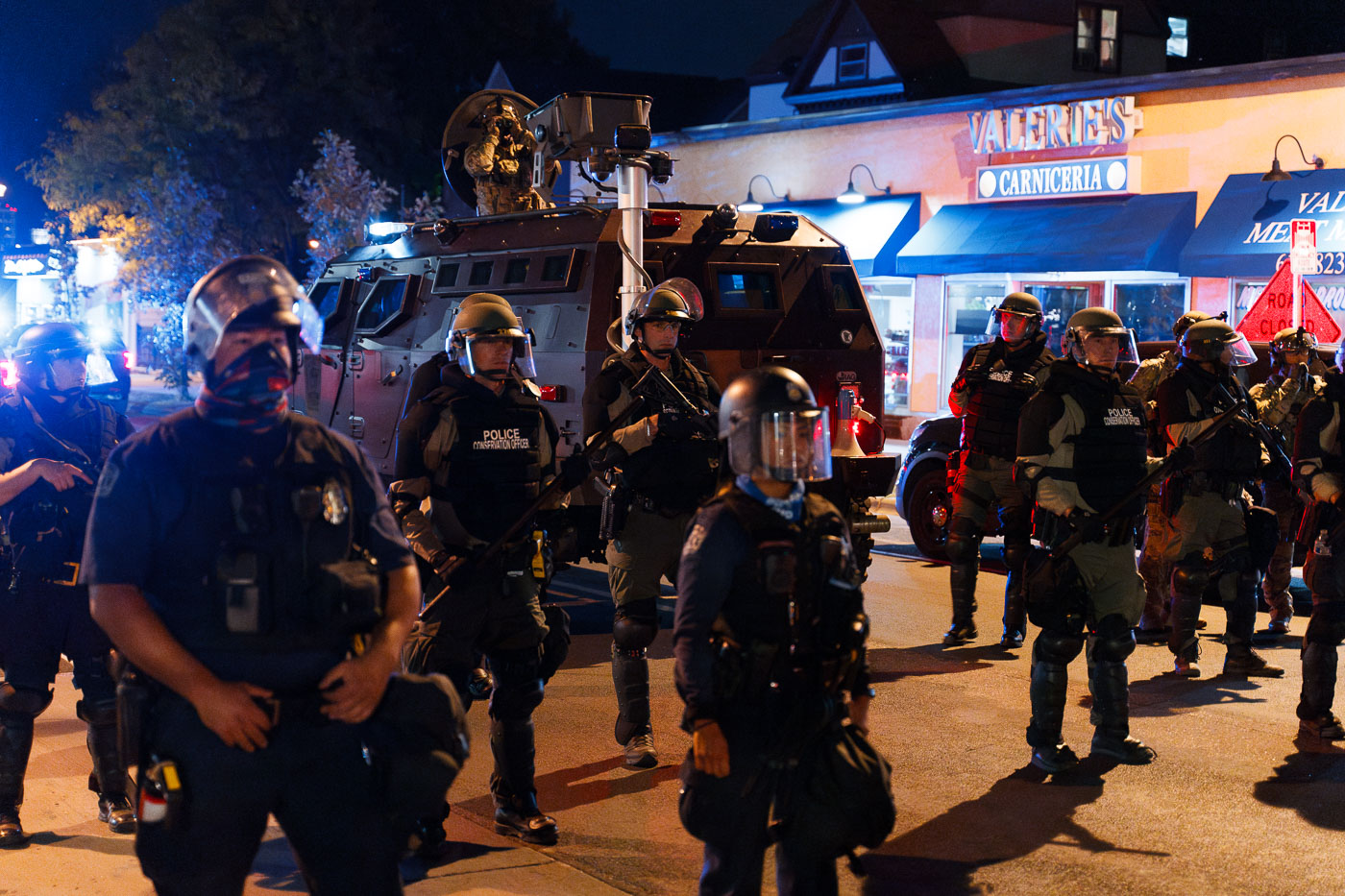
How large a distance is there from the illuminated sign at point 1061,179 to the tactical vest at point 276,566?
18835mm

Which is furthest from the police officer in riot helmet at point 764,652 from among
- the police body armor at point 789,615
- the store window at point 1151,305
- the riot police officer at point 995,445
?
the store window at point 1151,305

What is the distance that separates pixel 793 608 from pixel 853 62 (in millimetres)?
27686

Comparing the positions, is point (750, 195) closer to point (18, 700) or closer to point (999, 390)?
point (999, 390)

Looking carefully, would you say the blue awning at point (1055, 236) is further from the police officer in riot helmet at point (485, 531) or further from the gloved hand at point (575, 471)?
the police officer in riot helmet at point (485, 531)

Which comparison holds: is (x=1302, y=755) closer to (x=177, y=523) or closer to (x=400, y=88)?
(x=177, y=523)

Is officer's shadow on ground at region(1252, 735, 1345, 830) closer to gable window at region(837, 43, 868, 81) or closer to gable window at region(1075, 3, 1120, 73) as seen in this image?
gable window at region(837, 43, 868, 81)

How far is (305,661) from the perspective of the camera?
2.97 m

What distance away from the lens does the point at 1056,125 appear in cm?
2055

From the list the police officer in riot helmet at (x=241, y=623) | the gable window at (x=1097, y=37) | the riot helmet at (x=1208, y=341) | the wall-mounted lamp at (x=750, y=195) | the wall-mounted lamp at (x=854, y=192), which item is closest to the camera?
the police officer in riot helmet at (x=241, y=623)

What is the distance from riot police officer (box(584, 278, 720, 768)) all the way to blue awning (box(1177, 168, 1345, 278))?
13.8 meters

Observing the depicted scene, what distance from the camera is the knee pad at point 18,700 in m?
5.01

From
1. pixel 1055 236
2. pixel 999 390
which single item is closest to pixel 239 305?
pixel 999 390

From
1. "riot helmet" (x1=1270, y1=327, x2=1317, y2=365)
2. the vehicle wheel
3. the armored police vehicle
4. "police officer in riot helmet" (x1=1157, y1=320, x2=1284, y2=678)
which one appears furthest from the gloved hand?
the vehicle wheel

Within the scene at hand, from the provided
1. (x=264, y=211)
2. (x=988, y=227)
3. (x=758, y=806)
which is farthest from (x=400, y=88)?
(x=758, y=806)
